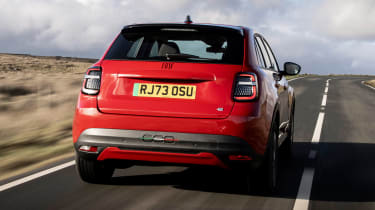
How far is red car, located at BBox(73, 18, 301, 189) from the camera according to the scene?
14.8ft

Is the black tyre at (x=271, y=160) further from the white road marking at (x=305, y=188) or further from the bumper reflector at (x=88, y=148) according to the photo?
the bumper reflector at (x=88, y=148)

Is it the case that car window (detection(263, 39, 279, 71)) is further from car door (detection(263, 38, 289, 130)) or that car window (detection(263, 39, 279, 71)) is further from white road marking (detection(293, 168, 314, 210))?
white road marking (detection(293, 168, 314, 210))

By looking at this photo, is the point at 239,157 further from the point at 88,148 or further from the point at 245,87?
the point at 88,148

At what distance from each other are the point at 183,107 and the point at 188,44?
35.3 inches

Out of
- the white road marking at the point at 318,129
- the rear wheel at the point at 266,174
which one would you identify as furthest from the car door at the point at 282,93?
the white road marking at the point at 318,129

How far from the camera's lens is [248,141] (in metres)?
4.59

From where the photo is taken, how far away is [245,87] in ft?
15.2

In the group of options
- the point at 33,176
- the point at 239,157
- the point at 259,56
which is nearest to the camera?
the point at 239,157

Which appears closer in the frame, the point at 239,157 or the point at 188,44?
the point at 239,157

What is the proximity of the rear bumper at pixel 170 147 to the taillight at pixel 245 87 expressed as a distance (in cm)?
38

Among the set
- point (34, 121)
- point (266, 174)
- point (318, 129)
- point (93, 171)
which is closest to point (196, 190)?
point (266, 174)

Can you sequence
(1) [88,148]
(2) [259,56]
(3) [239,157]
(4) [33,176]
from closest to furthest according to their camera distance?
(3) [239,157] → (1) [88,148] → (2) [259,56] → (4) [33,176]

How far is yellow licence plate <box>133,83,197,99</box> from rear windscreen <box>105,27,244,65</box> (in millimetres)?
293

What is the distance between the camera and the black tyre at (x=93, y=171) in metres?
5.29
